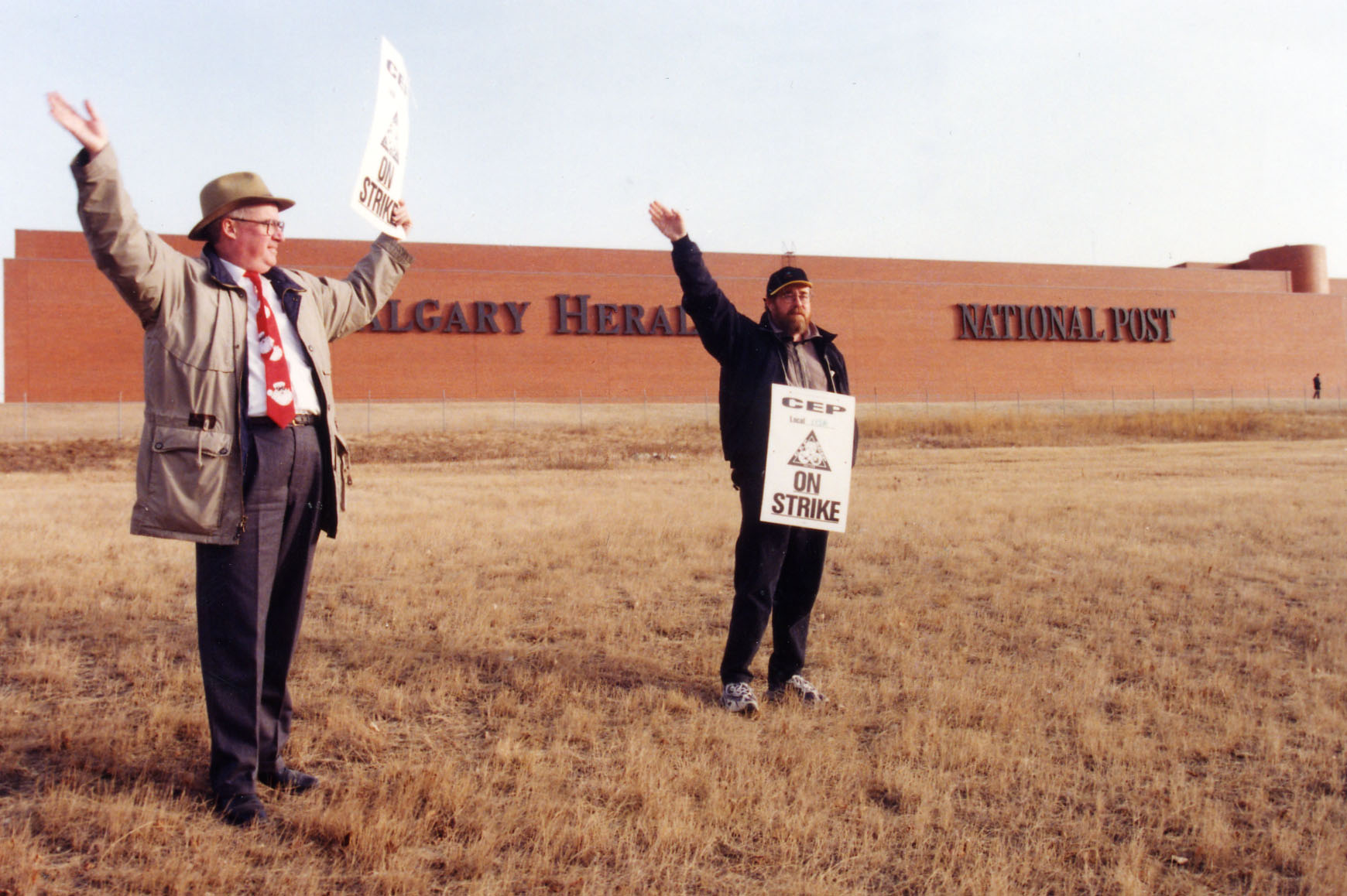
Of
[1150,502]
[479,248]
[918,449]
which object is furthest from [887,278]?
[1150,502]

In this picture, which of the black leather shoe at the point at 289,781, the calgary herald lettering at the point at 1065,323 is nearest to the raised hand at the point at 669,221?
the black leather shoe at the point at 289,781

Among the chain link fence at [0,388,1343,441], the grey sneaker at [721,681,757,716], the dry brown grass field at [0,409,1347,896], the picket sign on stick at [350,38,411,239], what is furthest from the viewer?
the chain link fence at [0,388,1343,441]

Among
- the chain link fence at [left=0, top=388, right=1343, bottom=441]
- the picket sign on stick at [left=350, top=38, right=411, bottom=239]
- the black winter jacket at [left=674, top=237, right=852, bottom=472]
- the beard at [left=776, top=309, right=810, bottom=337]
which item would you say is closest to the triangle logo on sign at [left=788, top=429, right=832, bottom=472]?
the black winter jacket at [left=674, top=237, right=852, bottom=472]

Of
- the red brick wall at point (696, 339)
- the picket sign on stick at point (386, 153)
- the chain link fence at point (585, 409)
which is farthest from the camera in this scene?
the red brick wall at point (696, 339)

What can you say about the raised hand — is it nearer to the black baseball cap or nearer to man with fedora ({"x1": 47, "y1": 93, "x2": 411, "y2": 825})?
the black baseball cap

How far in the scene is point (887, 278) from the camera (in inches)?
1912

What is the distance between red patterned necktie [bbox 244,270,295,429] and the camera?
3402mm

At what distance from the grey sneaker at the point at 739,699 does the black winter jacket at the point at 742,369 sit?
100cm

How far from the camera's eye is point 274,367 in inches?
136

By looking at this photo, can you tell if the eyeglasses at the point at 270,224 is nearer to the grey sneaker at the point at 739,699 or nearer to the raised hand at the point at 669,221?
the raised hand at the point at 669,221

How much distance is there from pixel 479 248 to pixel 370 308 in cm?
4015

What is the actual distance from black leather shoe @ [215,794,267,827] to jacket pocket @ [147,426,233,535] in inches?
34.9

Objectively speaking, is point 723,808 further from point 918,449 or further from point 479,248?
point 479,248

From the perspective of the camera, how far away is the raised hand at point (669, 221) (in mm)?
4656
